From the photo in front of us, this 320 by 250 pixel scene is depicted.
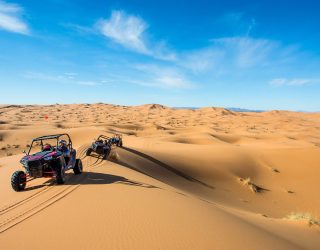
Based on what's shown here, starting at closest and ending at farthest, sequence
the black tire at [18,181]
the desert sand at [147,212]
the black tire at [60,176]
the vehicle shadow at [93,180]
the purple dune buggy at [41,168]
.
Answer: the desert sand at [147,212], the black tire at [18,181], the purple dune buggy at [41,168], the black tire at [60,176], the vehicle shadow at [93,180]

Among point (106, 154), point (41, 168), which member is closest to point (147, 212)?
point (41, 168)

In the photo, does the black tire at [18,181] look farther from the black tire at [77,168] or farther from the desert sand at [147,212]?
the black tire at [77,168]

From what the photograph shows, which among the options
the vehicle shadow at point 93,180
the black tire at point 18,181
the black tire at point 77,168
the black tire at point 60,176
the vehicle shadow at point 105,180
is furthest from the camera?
the black tire at point 77,168

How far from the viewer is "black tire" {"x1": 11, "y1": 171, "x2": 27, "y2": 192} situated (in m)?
8.90

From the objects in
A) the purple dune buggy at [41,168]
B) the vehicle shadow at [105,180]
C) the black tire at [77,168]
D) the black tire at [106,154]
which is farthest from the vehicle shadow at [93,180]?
the black tire at [106,154]

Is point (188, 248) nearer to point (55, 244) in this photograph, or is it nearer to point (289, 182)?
point (55, 244)

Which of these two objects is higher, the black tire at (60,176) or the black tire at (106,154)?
the black tire at (60,176)

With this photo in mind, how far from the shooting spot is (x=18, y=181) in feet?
29.5

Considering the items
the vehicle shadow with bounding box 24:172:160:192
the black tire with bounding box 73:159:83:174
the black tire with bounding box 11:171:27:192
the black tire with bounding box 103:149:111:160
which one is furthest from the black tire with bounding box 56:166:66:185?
the black tire with bounding box 103:149:111:160

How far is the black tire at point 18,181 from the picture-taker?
8898mm

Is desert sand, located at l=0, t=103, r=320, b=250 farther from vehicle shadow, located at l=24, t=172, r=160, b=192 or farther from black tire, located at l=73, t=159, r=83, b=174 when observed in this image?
black tire, located at l=73, t=159, r=83, b=174

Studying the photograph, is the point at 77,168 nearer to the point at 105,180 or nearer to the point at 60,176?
the point at 105,180

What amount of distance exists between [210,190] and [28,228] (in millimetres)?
11495

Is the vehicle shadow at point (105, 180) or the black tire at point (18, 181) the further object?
the vehicle shadow at point (105, 180)
